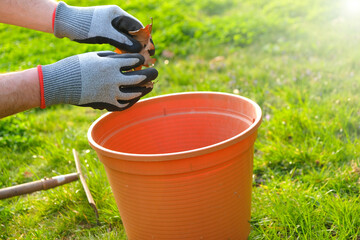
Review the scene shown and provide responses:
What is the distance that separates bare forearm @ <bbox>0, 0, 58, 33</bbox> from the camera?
188 cm

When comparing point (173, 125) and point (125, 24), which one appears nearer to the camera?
point (125, 24)

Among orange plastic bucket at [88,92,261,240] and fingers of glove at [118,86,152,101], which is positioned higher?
fingers of glove at [118,86,152,101]

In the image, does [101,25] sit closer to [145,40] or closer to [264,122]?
[145,40]

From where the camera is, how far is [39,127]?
10.4 feet

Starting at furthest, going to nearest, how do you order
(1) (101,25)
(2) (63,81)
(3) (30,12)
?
(3) (30,12)
(1) (101,25)
(2) (63,81)

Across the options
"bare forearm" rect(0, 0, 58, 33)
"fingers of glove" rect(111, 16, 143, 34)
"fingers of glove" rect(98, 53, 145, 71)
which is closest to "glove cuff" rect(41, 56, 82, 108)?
"fingers of glove" rect(98, 53, 145, 71)

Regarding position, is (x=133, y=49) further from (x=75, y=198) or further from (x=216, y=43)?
(x=216, y=43)

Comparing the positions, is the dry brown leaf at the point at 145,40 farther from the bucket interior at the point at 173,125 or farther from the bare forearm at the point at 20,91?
the bare forearm at the point at 20,91

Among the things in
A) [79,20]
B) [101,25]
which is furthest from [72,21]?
[101,25]

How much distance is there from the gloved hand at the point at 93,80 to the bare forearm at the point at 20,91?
0.03 metres

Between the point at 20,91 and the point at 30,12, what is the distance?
51 centimetres

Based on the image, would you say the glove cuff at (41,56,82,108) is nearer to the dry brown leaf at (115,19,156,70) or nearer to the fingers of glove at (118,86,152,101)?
the fingers of glove at (118,86,152,101)

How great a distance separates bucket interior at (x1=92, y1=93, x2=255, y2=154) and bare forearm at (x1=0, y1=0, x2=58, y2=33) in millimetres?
542

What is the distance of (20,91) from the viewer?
1.58m
